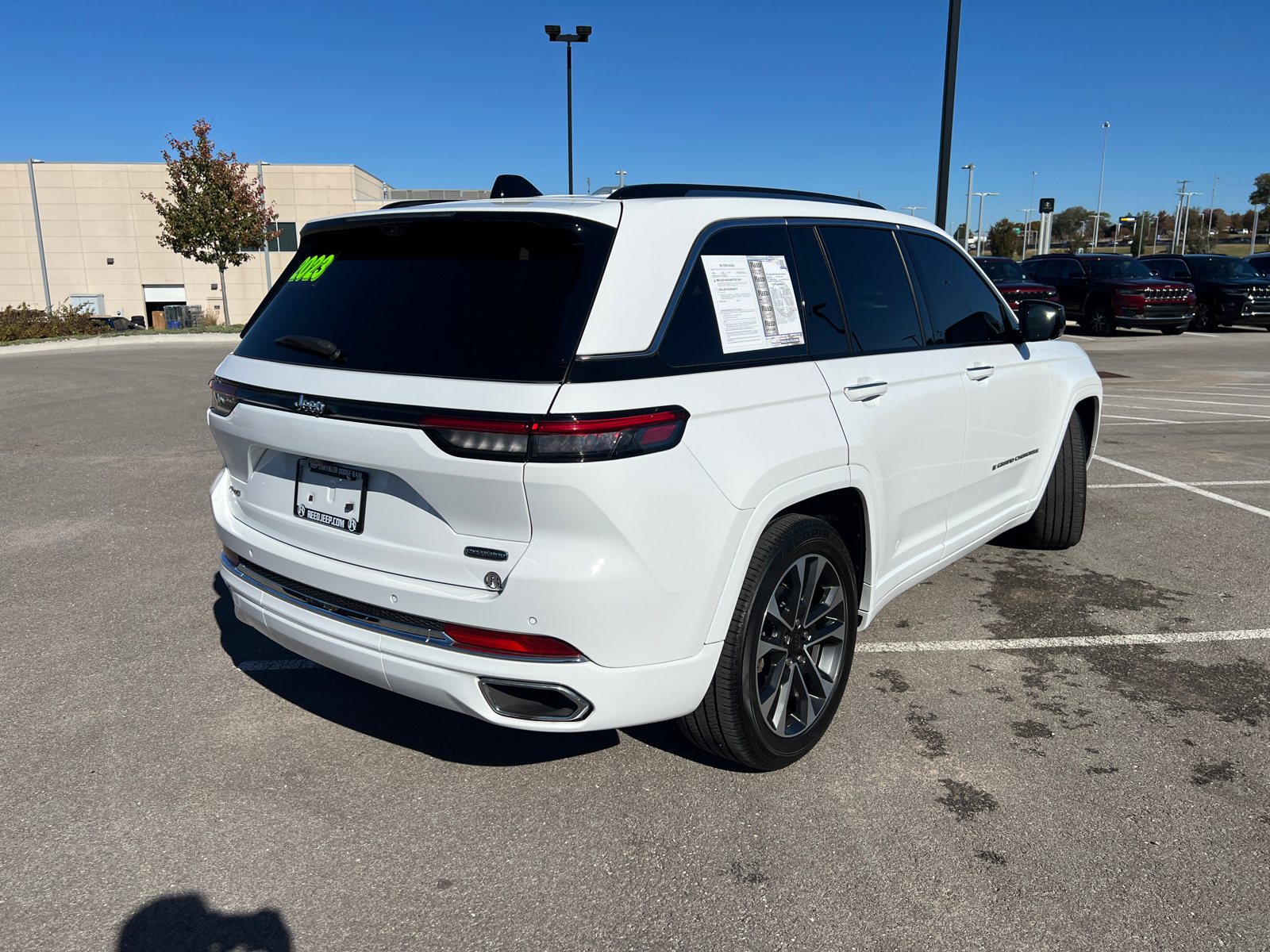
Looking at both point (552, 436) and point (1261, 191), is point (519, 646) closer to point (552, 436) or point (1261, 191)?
point (552, 436)

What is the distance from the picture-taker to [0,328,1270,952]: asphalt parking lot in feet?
8.05

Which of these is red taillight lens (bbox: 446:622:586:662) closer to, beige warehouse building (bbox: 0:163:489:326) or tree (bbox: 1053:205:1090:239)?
beige warehouse building (bbox: 0:163:489:326)

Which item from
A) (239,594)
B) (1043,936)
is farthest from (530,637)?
(1043,936)

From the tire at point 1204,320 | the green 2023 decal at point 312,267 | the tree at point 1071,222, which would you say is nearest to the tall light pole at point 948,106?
the green 2023 decal at point 312,267

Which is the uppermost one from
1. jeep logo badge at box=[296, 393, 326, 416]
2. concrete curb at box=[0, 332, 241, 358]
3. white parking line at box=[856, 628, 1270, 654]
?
jeep logo badge at box=[296, 393, 326, 416]

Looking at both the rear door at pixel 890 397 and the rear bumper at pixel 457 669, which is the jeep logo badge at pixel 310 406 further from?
the rear door at pixel 890 397

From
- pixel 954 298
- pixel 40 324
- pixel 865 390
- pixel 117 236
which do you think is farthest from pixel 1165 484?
pixel 117 236

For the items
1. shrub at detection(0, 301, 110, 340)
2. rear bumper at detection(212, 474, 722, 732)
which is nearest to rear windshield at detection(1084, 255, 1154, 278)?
rear bumper at detection(212, 474, 722, 732)

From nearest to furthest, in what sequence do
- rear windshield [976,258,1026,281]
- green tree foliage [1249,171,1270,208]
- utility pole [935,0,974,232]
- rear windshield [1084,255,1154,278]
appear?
utility pole [935,0,974,232]
rear windshield [976,258,1026,281]
rear windshield [1084,255,1154,278]
green tree foliage [1249,171,1270,208]

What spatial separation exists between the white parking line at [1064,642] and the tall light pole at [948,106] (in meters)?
8.74

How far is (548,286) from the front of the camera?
2574 millimetres

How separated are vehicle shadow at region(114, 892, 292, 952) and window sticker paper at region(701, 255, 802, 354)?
6.67ft

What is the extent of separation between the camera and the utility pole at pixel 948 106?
12391 millimetres

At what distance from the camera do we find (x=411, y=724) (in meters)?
3.53
